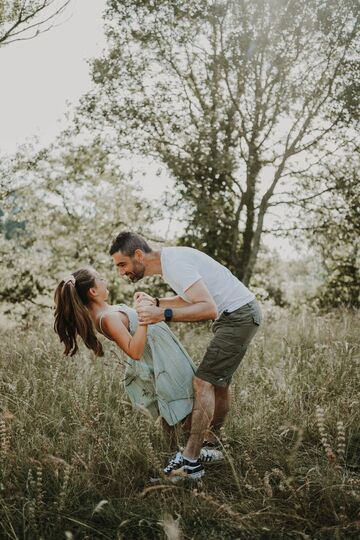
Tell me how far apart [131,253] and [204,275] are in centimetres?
54

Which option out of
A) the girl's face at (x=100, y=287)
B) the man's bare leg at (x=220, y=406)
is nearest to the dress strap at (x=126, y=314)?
the girl's face at (x=100, y=287)

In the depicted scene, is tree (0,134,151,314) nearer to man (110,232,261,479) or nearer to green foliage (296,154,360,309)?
Result: green foliage (296,154,360,309)

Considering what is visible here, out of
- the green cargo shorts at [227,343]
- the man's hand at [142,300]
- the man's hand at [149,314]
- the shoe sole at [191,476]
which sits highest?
the man's hand at [142,300]

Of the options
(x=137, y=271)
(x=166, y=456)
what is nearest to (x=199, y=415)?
(x=166, y=456)

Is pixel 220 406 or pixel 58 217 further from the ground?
pixel 58 217

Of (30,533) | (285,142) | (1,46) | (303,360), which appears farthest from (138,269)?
(285,142)

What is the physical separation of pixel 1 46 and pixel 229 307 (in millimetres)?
6599

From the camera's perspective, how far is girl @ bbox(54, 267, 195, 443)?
3.49 m

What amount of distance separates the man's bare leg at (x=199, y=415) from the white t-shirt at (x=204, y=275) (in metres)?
0.55

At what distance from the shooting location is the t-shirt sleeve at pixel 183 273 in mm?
3244

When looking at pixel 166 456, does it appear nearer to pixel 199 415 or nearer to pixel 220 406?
pixel 199 415

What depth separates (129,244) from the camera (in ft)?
11.8

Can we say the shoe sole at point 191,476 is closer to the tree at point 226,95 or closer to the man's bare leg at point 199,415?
the man's bare leg at point 199,415

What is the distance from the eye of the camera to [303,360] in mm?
5098
